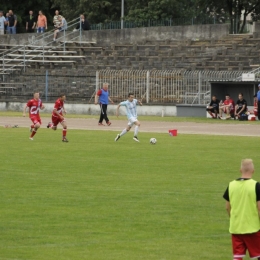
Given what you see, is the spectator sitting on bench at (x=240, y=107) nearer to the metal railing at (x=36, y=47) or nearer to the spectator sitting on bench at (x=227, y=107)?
the spectator sitting on bench at (x=227, y=107)

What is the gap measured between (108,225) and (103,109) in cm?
2652

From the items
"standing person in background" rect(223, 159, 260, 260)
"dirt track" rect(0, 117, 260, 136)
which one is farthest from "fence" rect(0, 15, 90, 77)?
"standing person in background" rect(223, 159, 260, 260)

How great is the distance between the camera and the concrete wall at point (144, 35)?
5803cm

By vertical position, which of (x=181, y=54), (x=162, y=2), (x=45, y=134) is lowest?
(x=45, y=134)

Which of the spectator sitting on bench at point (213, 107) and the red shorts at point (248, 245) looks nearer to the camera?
the red shorts at point (248, 245)

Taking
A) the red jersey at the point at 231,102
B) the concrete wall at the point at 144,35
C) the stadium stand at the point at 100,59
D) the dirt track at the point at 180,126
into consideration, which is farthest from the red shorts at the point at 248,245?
the concrete wall at the point at 144,35

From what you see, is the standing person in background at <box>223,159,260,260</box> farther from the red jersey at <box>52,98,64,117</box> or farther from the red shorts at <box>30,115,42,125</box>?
the red shorts at <box>30,115,42,125</box>

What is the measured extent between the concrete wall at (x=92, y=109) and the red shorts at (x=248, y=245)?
1516 inches

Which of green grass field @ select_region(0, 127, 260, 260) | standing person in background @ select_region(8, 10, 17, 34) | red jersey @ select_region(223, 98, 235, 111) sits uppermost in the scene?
standing person in background @ select_region(8, 10, 17, 34)

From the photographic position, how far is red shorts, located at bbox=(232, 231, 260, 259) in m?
9.34

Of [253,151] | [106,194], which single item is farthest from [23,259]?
[253,151]

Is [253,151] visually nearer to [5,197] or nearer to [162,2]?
[5,197]

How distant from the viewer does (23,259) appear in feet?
35.1

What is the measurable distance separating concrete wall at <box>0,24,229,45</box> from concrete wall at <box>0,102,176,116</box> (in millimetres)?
9944
